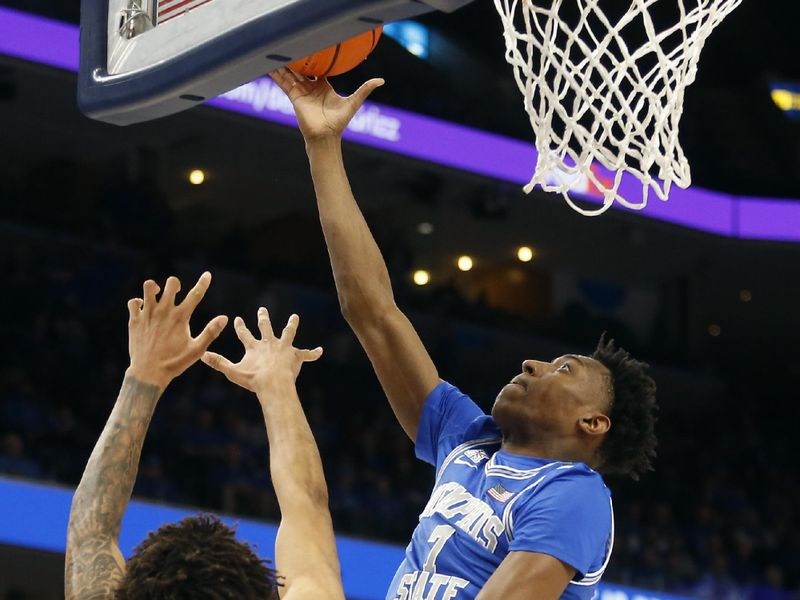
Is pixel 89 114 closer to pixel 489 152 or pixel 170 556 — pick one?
pixel 170 556

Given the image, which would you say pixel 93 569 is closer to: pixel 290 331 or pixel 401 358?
pixel 290 331

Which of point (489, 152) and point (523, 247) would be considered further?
point (523, 247)

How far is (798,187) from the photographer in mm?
12008

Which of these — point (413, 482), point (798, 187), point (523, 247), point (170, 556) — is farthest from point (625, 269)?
point (170, 556)

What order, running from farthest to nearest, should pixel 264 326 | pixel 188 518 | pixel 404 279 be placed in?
pixel 404 279 → pixel 264 326 → pixel 188 518

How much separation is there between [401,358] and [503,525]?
526 millimetres

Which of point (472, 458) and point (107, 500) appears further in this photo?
point (472, 458)

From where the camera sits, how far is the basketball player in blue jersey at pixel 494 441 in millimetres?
2322

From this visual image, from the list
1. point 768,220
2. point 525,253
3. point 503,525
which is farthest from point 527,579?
point 525,253

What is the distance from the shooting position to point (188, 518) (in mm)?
1714

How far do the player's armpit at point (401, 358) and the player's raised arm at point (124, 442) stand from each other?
69 cm

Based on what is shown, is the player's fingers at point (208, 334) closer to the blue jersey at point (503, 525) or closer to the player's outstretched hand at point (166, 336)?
the player's outstretched hand at point (166, 336)

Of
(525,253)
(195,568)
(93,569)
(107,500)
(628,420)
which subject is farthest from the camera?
(525,253)

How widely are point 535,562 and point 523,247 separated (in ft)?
36.6
